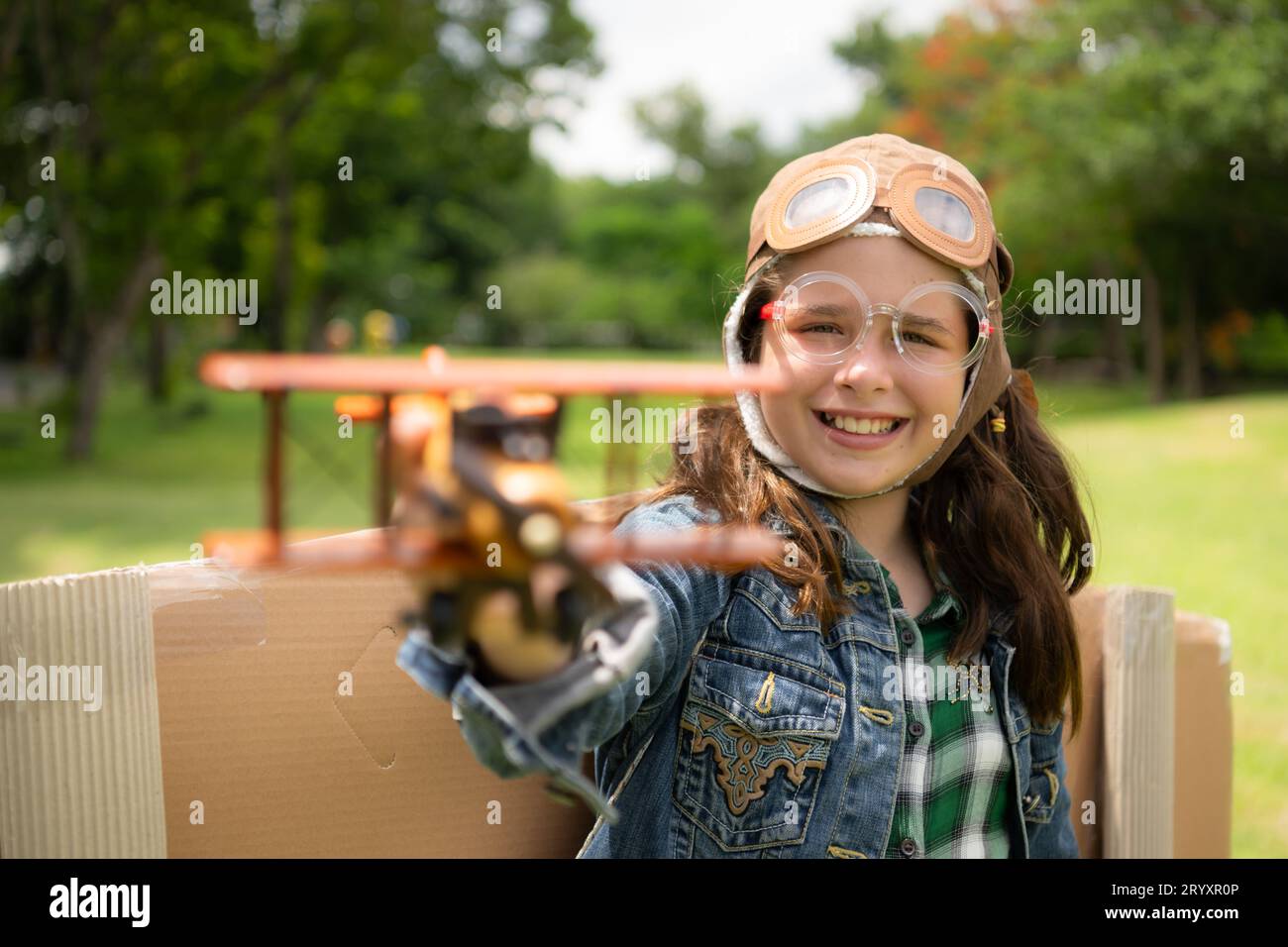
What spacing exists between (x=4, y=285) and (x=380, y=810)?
2331cm

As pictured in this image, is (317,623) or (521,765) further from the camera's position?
(317,623)

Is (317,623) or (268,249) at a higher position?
(268,249)

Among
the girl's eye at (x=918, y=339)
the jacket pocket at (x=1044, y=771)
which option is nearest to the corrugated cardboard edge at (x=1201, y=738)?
the jacket pocket at (x=1044, y=771)

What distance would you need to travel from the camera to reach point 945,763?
2.05m

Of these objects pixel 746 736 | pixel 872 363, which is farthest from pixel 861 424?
pixel 746 736

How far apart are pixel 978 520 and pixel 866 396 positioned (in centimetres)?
71

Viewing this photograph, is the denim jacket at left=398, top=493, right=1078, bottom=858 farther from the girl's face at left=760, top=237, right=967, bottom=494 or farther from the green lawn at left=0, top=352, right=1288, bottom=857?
the green lawn at left=0, top=352, right=1288, bottom=857

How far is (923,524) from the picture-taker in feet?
7.60

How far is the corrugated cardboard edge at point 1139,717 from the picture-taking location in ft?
7.84

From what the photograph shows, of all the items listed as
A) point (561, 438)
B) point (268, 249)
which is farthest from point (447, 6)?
point (561, 438)

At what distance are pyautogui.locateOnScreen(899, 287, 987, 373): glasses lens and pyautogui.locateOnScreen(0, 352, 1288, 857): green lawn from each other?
0.55m

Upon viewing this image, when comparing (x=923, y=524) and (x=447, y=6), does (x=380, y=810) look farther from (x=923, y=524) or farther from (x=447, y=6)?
(x=447, y=6)

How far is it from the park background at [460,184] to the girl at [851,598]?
2.15ft

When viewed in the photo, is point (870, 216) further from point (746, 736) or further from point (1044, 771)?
point (1044, 771)
